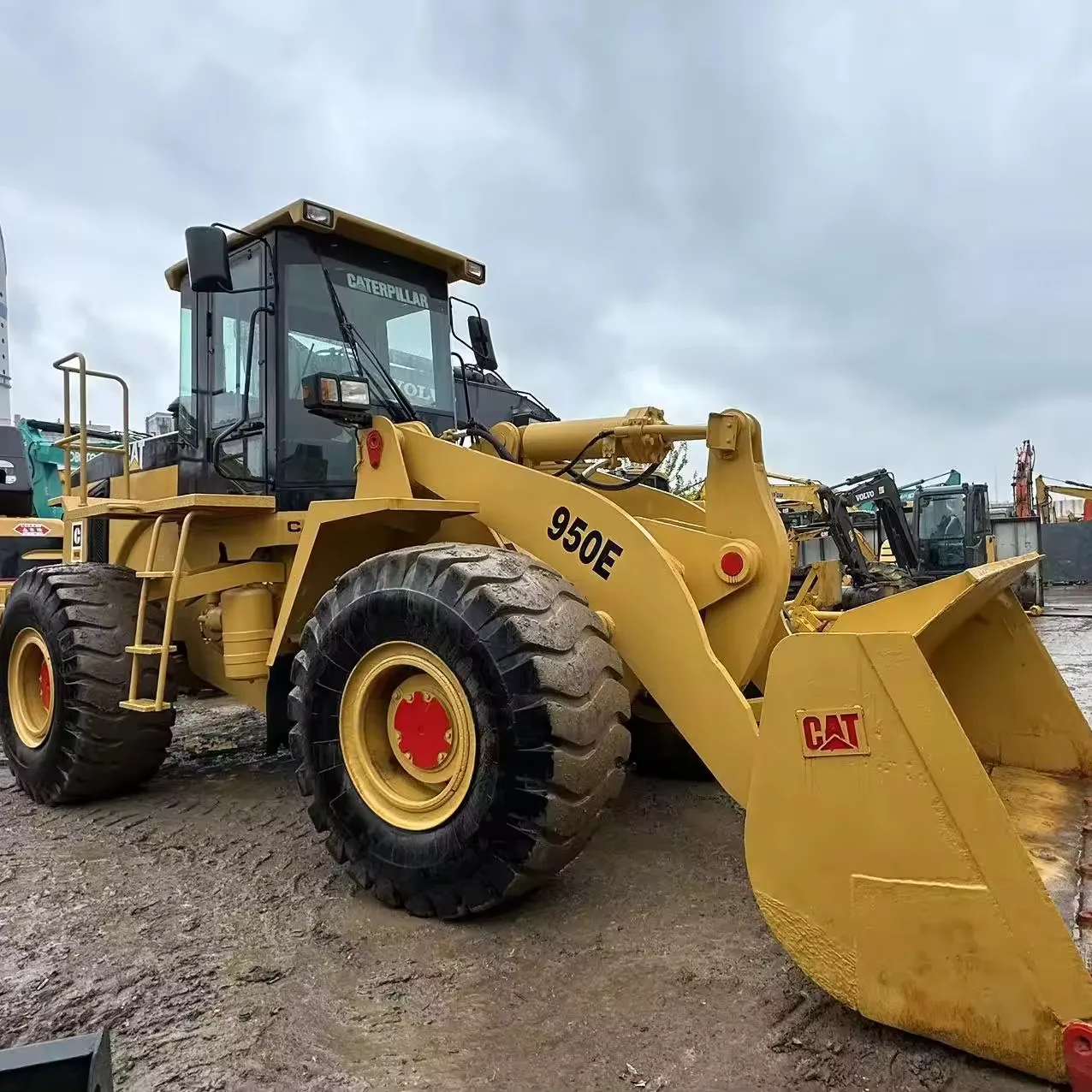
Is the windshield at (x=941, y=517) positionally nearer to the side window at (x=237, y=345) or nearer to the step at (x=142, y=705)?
the side window at (x=237, y=345)

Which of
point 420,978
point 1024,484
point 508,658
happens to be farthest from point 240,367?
point 1024,484

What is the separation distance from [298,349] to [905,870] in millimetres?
3527

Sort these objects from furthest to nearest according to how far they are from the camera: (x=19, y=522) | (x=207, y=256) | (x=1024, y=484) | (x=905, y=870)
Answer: (x=1024, y=484)
(x=19, y=522)
(x=207, y=256)
(x=905, y=870)

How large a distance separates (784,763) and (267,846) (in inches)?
95.8

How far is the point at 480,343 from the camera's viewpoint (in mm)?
5152

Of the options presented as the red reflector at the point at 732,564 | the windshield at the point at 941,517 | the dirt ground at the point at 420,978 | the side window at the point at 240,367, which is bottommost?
the dirt ground at the point at 420,978

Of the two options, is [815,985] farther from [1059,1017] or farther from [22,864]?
[22,864]

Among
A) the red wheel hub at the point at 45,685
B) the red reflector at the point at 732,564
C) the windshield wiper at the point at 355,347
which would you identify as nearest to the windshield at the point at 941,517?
the windshield wiper at the point at 355,347

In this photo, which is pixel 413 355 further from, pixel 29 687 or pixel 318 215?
pixel 29 687

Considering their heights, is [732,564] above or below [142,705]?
above

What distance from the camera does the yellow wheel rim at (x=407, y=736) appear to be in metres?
2.99

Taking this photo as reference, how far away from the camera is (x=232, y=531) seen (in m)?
4.54

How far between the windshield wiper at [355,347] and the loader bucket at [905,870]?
281cm

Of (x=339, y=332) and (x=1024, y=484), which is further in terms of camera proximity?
(x=1024, y=484)
